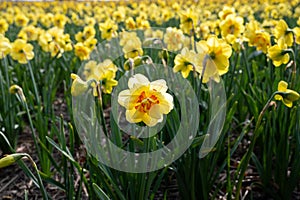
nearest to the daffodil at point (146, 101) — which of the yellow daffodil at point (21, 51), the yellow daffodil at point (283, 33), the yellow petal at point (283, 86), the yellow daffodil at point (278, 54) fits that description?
the yellow petal at point (283, 86)

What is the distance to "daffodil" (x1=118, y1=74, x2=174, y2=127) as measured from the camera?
122 cm

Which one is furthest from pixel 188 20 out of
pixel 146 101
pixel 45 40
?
pixel 146 101

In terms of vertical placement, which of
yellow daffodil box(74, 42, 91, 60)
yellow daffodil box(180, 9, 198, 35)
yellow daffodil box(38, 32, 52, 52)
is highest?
yellow daffodil box(180, 9, 198, 35)

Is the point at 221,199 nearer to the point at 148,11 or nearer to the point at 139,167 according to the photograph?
the point at 139,167

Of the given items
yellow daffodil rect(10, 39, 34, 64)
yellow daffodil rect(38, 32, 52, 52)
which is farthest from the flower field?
yellow daffodil rect(38, 32, 52, 52)

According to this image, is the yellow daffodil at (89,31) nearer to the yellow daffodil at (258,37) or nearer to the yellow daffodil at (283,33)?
the yellow daffodil at (258,37)

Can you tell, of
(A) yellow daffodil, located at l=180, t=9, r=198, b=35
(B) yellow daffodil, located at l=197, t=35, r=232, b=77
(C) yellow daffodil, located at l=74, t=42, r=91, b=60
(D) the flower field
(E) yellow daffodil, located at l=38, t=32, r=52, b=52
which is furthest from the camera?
(E) yellow daffodil, located at l=38, t=32, r=52, b=52

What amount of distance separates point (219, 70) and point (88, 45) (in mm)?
1665

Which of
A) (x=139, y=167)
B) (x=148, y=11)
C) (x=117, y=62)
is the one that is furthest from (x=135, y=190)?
(x=148, y=11)

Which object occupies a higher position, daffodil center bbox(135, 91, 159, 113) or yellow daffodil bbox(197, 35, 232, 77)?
yellow daffodil bbox(197, 35, 232, 77)

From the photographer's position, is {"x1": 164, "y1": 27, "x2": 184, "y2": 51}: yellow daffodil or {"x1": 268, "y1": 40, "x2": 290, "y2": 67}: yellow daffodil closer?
{"x1": 268, "y1": 40, "x2": 290, "y2": 67}: yellow daffodil

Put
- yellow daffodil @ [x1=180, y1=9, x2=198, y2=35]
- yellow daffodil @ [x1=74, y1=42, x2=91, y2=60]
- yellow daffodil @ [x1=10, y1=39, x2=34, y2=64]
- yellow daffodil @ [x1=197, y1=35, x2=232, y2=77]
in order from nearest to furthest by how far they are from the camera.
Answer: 1. yellow daffodil @ [x1=197, y1=35, x2=232, y2=77]
2. yellow daffodil @ [x1=180, y1=9, x2=198, y2=35]
3. yellow daffodil @ [x1=10, y1=39, x2=34, y2=64]
4. yellow daffodil @ [x1=74, y1=42, x2=91, y2=60]

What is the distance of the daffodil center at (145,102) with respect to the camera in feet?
4.00

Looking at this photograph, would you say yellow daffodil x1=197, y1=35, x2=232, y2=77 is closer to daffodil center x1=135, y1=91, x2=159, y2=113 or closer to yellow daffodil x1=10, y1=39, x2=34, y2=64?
daffodil center x1=135, y1=91, x2=159, y2=113
